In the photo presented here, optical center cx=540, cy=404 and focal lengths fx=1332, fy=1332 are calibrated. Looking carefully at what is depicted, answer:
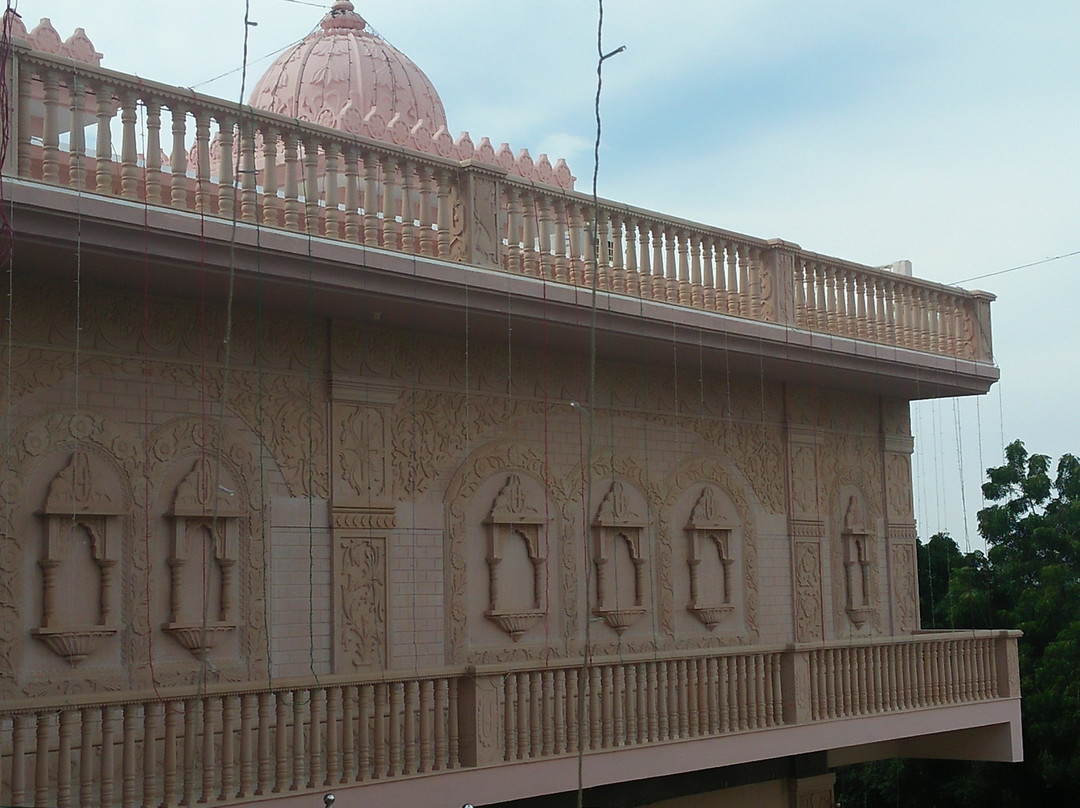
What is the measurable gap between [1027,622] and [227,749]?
Result: 58.4 ft

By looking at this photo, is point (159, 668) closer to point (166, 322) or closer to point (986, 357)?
point (166, 322)

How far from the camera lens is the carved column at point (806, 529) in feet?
44.7

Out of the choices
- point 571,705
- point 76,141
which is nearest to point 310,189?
point 76,141

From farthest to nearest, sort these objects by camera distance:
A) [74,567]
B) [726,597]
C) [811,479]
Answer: [811,479]
[726,597]
[74,567]

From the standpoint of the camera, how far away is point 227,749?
7.38m

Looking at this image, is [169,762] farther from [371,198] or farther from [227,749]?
[371,198]

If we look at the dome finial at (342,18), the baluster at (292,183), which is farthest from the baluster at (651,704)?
the dome finial at (342,18)

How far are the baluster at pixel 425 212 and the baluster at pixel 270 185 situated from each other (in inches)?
45.1

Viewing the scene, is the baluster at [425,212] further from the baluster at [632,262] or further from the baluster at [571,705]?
the baluster at [571,705]

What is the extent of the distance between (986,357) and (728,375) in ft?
11.4

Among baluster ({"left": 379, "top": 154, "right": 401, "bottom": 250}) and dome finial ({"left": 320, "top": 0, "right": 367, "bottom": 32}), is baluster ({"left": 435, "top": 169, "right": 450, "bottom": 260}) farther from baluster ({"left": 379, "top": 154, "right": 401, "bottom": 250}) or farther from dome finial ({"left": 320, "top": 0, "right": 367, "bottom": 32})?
dome finial ({"left": 320, "top": 0, "right": 367, "bottom": 32})

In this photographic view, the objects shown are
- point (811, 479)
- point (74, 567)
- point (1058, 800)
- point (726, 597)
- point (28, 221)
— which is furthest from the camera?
point (1058, 800)

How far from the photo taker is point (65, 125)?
8.77m

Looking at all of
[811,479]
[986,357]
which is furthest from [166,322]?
[986,357]
